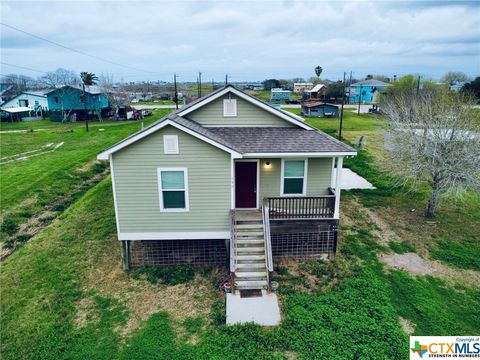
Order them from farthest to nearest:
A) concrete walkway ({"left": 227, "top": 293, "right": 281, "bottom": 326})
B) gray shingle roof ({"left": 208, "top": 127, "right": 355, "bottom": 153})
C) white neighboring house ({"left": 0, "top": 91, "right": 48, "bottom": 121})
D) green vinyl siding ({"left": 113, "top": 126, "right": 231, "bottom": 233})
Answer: white neighboring house ({"left": 0, "top": 91, "right": 48, "bottom": 121}) → gray shingle roof ({"left": 208, "top": 127, "right": 355, "bottom": 153}) → green vinyl siding ({"left": 113, "top": 126, "right": 231, "bottom": 233}) → concrete walkway ({"left": 227, "top": 293, "right": 281, "bottom": 326})

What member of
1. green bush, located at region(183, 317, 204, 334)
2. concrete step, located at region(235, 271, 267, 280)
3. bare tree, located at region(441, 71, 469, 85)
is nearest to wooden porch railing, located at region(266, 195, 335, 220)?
concrete step, located at region(235, 271, 267, 280)

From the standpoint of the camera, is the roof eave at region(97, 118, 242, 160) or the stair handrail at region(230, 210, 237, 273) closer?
the roof eave at region(97, 118, 242, 160)

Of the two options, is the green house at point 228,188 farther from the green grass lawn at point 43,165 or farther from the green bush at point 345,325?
the green grass lawn at point 43,165

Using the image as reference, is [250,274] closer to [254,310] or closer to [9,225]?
[254,310]

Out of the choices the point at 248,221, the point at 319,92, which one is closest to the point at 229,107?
the point at 248,221

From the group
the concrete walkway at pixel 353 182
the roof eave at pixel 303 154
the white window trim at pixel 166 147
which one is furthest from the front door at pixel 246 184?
the concrete walkway at pixel 353 182

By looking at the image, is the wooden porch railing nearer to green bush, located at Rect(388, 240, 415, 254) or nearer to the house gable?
the house gable

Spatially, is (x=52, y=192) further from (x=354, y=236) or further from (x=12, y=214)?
(x=354, y=236)
